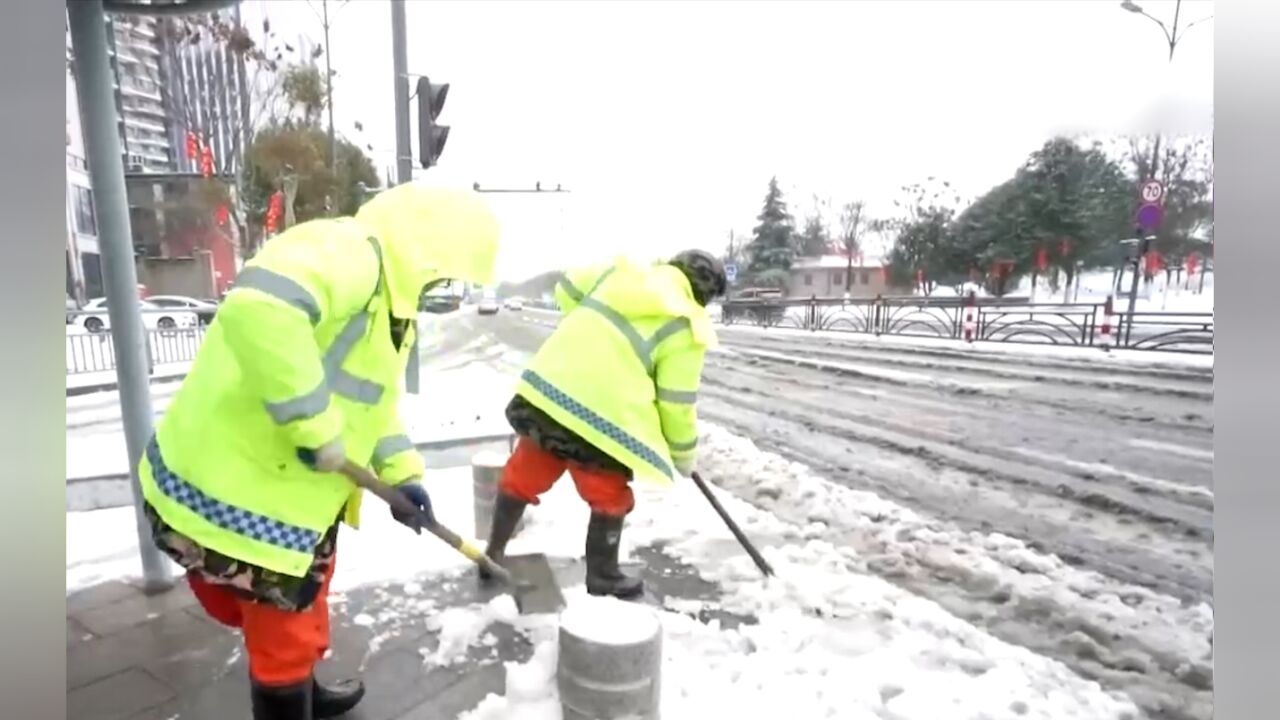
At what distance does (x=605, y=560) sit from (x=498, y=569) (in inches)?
13.3

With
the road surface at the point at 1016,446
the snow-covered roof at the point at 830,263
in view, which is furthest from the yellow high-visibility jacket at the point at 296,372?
the snow-covered roof at the point at 830,263

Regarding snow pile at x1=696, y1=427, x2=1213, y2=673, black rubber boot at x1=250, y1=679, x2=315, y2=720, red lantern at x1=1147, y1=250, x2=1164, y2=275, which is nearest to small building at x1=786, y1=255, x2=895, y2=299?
snow pile at x1=696, y1=427, x2=1213, y2=673

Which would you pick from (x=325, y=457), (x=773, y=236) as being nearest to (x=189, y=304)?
(x=325, y=457)

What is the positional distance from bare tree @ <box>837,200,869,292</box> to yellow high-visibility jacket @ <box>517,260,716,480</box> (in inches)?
56.9

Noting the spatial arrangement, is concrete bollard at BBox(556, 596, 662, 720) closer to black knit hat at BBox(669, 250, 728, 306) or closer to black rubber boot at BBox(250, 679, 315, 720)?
black rubber boot at BBox(250, 679, 315, 720)

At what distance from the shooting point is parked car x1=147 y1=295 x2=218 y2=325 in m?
2.04

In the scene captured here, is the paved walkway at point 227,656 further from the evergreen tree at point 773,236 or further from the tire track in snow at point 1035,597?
the evergreen tree at point 773,236

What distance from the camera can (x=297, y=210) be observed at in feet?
8.16

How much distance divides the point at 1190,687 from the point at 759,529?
1472 millimetres

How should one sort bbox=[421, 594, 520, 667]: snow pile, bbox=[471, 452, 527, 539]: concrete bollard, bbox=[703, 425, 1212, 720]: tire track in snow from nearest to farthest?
bbox=[421, 594, 520, 667]: snow pile < bbox=[703, 425, 1212, 720]: tire track in snow < bbox=[471, 452, 527, 539]: concrete bollard

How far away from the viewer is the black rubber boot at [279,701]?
3.93 ft

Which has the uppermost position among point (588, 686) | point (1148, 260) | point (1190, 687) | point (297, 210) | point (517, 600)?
point (297, 210)
